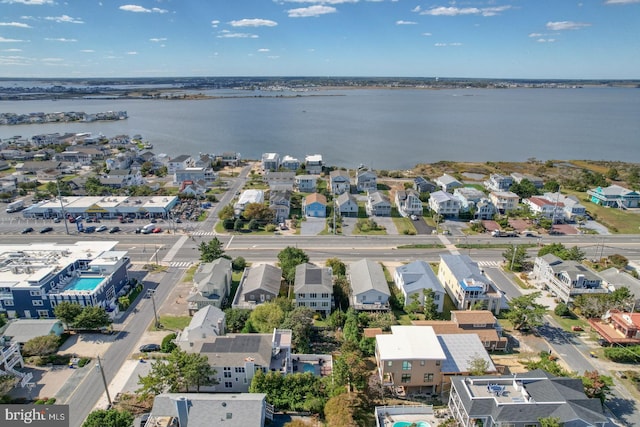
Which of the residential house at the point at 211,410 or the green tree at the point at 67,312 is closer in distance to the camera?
the residential house at the point at 211,410

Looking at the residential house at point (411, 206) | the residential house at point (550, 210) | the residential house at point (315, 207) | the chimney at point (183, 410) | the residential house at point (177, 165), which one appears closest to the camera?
the chimney at point (183, 410)

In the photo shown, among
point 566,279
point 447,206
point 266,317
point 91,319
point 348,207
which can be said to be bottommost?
point 91,319

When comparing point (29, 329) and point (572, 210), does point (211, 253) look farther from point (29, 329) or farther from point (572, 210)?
point (572, 210)

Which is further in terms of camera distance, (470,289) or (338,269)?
(338,269)

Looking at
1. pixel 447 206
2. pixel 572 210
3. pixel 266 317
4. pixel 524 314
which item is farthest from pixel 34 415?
pixel 572 210

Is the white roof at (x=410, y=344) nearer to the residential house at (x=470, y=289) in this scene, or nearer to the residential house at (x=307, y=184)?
the residential house at (x=470, y=289)

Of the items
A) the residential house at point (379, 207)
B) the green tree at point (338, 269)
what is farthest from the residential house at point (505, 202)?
the green tree at point (338, 269)
